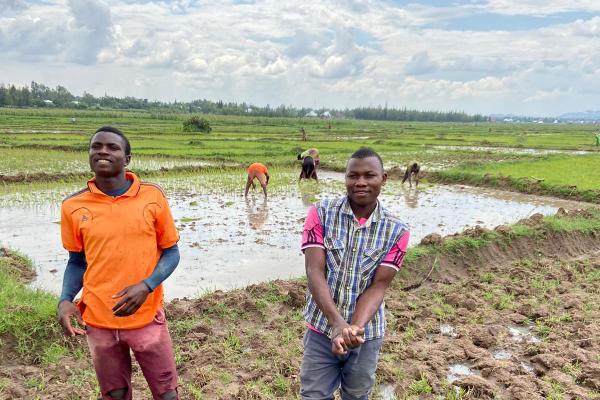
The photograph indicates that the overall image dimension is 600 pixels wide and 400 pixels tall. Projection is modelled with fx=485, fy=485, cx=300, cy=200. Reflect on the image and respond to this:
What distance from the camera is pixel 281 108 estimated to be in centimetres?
11056

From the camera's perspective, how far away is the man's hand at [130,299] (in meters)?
2.13

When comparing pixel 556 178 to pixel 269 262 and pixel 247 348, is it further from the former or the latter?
pixel 247 348

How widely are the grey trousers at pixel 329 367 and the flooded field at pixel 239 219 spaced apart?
11.7 ft

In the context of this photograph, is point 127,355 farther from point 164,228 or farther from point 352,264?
point 352,264

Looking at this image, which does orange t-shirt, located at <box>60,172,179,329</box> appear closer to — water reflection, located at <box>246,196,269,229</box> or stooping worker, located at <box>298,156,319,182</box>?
water reflection, located at <box>246,196,269,229</box>

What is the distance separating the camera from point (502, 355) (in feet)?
13.5

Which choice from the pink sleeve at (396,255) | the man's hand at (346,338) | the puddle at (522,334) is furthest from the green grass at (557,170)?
the man's hand at (346,338)

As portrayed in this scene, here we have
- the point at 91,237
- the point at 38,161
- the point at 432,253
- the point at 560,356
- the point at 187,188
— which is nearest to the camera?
the point at 91,237

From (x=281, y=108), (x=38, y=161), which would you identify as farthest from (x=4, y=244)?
(x=281, y=108)

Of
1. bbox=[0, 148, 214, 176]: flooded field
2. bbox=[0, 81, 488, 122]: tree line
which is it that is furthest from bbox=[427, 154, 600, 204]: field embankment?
bbox=[0, 81, 488, 122]: tree line

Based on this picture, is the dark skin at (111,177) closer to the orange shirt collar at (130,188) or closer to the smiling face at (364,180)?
the orange shirt collar at (130,188)

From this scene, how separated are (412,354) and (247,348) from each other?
4.52 ft

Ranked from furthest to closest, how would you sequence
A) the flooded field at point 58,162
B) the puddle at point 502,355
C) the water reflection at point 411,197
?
the flooded field at point 58,162, the water reflection at point 411,197, the puddle at point 502,355

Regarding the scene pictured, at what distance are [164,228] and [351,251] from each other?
0.90 meters
